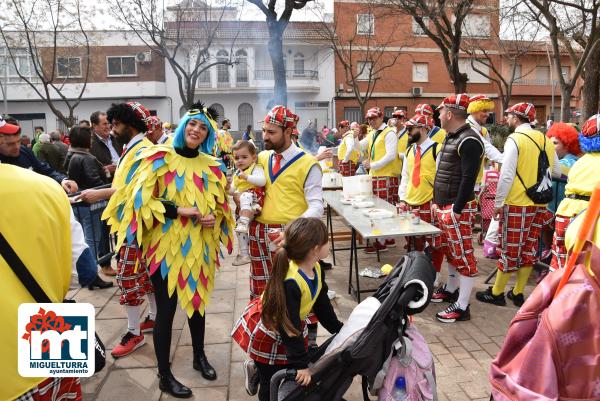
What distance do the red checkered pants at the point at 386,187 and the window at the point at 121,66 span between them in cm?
2864

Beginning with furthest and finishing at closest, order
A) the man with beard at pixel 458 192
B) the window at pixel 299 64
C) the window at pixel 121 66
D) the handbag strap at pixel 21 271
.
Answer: the window at pixel 299 64
the window at pixel 121 66
the man with beard at pixel 458 192
the handbag strap at pixel 21 271

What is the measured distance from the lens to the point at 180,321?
14.6 feet

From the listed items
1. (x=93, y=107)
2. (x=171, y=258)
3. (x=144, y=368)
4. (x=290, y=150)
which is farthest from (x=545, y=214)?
(x=93, y=107)

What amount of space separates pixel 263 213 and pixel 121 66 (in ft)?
104

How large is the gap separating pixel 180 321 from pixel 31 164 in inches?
83.8

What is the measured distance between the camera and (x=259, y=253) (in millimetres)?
3604

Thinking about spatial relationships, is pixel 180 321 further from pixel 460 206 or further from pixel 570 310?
pixel 570 310

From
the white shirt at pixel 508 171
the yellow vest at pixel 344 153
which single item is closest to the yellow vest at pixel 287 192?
the white shirt at pixel 508 171

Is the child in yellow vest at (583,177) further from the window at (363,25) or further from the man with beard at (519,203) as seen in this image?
the window at (363,25)

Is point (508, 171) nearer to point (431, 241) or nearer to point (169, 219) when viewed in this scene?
point (431, 241)

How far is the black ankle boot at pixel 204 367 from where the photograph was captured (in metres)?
3.38

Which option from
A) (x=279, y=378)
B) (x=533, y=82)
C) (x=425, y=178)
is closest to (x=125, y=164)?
(x=279, y=378)

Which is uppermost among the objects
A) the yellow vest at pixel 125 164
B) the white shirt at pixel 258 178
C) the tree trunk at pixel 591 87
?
the tree trunk at pixel 591 87

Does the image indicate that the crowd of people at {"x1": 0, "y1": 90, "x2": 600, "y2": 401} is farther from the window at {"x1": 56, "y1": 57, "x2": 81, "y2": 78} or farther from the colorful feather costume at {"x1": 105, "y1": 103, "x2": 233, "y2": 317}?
the window at {"x1": 56, "y1": 57, "x2": 81, "y2": 78}
